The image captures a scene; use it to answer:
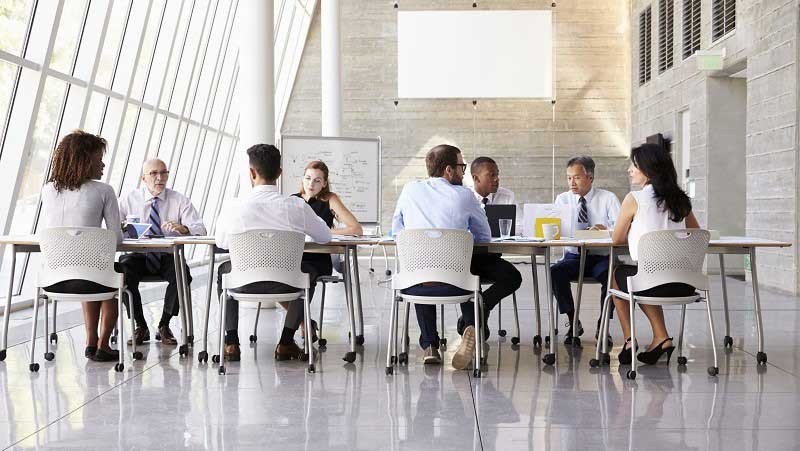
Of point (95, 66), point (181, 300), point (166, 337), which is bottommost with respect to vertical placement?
point (166, 337)

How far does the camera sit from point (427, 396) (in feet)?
14.1

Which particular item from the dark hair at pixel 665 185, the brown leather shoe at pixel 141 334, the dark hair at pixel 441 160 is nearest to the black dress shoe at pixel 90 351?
the brown leather shoe at pixel 141 334

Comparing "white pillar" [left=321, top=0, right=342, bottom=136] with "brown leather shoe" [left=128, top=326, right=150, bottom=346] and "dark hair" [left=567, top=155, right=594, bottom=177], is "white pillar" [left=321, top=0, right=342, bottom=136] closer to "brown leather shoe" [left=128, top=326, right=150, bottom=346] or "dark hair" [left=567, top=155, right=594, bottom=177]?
"dark hair" [left=567, top=155, right=594, bottom=177]

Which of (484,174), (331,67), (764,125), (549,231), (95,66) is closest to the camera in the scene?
(549,231)

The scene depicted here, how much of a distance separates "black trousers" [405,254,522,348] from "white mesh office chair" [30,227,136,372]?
1698mm

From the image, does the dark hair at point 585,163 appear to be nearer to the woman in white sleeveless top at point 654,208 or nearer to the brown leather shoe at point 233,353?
the woman in white sleeveless top at point 654,208

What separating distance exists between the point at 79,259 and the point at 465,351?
2.15 m

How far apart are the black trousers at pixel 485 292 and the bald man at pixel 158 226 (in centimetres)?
155

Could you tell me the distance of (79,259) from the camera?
4.90m

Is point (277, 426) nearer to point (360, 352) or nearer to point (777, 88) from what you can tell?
point (360, 352)

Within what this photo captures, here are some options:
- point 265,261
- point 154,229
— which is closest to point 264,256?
point 265,261

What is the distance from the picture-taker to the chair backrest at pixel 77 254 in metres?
4.86

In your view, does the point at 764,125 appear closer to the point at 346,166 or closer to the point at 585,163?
the point at 585,163

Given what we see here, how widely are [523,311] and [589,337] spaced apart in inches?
58.5
